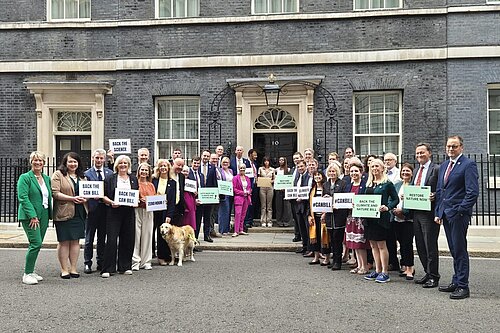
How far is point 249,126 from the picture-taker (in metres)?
15.5

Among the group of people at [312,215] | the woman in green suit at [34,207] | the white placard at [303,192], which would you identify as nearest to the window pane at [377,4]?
the group of people at [312,215]

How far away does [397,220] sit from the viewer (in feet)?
28.5

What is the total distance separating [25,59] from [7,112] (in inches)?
64.8

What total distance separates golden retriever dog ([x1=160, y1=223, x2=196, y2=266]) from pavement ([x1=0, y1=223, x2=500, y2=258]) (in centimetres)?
186

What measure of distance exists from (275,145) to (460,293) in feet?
29.3

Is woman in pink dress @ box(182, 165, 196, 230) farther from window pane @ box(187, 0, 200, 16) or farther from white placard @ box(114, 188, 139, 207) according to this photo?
window pane @ box(187, 0, 200, 16)

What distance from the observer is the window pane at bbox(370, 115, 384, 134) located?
15266mm

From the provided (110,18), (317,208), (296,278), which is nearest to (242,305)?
(296,278)

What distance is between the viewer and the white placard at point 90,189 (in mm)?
8617

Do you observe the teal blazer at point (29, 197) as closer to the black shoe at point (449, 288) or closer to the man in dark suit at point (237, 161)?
the black shoe at point (449, 288)

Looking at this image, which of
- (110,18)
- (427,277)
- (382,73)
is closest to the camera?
(427,277)

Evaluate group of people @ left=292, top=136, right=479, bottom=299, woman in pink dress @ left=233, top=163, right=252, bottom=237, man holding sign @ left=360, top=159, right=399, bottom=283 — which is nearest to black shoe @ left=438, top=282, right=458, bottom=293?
group of people @ left=292, top=136, right=479, bottom=299

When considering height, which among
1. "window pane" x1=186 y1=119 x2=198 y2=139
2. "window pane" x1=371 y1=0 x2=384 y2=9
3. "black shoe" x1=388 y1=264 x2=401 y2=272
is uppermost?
"window pane" x1=371 y1=0 x2=384 y2=9

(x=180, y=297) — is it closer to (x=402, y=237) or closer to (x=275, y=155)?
(x=402, y=237)
